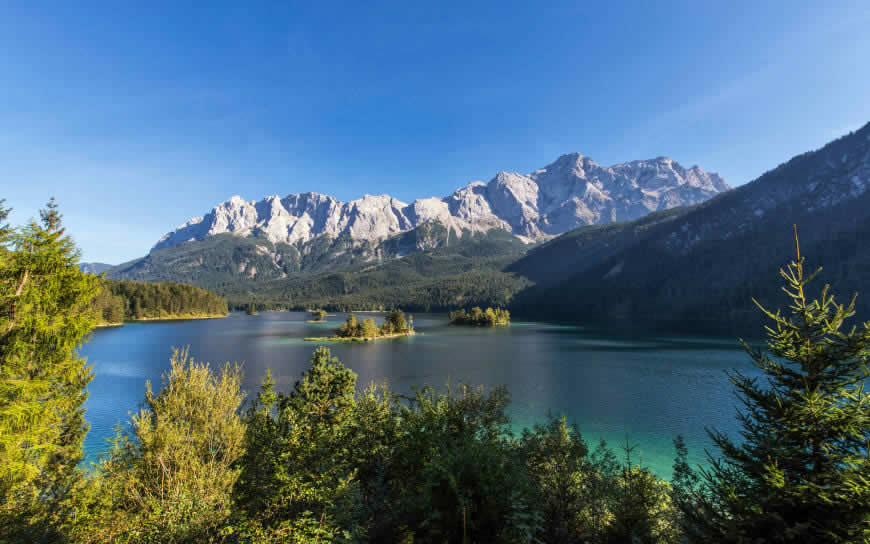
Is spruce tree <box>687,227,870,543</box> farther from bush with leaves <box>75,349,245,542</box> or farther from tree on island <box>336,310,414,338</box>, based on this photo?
Answer: tree on island <box>336,310,414,338</box>

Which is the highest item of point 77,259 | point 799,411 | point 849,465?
point 77,259

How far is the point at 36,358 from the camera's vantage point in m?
17.1

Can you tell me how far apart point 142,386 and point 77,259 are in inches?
1925

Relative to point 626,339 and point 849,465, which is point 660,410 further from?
point 626,339

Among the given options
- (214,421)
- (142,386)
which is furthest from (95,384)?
(214,421)

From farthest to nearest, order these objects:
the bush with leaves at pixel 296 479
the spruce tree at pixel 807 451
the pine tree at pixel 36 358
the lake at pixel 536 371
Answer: the lake at pixel 536 371 → the pine tree at pixel 36 358 → the bush with leaves at pixel 296 479 → the spruce tree at pixel 807 451

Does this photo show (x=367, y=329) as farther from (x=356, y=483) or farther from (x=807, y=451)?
(x=807, y=451)

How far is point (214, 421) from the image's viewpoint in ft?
61.3

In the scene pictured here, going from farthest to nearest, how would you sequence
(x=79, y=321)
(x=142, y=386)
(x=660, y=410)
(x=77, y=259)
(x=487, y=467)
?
(x=142, y=386)
(x=660, y=410)
(x=77, y=259)
(x=79, y=321)
(x=487, y=467)

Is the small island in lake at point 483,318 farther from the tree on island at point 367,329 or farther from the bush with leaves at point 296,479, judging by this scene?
the bush with leaves at point 296,479

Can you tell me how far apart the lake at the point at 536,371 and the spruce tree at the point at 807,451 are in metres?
16.7

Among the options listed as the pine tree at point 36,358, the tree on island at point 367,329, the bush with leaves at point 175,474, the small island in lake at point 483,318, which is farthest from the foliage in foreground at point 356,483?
the small island in lake at point 483,318

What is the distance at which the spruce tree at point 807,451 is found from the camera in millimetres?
7676

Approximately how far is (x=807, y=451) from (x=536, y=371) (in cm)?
6305
